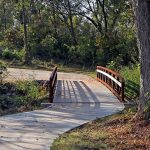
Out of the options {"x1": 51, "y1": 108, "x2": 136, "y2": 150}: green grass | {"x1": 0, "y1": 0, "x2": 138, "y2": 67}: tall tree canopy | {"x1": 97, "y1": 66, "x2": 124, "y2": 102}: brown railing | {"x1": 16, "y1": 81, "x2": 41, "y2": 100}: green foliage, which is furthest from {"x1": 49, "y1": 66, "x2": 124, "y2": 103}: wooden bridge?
{"x1": 0, "y1": 0, "x2": 138, "y2": 67}: tall tree canopy

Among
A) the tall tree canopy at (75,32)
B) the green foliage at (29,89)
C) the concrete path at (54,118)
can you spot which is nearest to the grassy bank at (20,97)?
the green foliage at (29,89)

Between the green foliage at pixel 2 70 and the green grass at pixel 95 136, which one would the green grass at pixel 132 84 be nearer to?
the green grass at pixel 95 136

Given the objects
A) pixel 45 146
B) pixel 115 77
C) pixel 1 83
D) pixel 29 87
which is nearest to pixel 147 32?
pixel 45 146

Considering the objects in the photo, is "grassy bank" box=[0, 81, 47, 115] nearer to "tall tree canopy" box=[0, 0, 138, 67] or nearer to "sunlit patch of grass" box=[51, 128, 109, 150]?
"sunlit patch of grass" box=[51, 128, 109, 150]

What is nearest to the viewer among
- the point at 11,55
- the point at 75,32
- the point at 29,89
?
the point at 29,89

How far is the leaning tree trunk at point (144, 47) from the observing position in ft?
36.5

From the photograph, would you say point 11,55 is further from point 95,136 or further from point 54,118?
point 95,136

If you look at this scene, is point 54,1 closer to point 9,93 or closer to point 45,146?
point 9,93

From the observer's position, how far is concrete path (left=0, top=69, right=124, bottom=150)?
32.1ft

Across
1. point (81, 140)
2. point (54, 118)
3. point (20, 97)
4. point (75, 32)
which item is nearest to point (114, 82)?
point (20, 97)

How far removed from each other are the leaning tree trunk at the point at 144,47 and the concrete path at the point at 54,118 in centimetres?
182

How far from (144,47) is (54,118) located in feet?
10.8

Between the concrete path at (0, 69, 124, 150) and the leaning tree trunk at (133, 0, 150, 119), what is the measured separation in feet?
5.96

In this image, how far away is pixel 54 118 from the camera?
1279 cm
